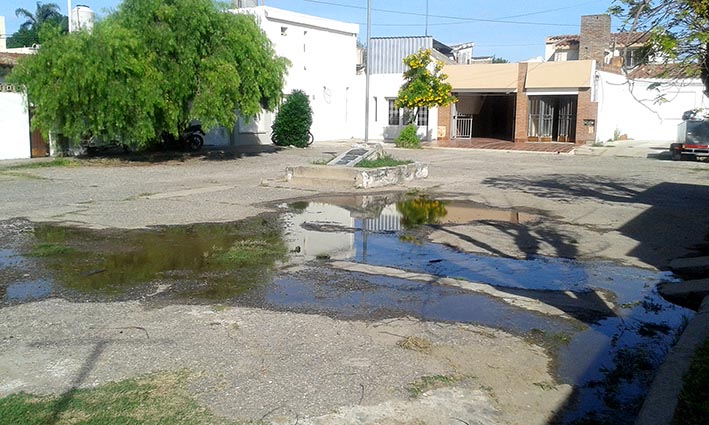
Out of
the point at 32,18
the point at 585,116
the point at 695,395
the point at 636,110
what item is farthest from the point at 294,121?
the point at 32,18

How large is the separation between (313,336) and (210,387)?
4.66 feet

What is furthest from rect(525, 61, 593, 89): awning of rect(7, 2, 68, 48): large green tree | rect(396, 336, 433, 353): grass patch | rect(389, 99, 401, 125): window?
rect(7, 2, 68, 48): large green tree

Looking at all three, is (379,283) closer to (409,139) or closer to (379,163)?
(379,163)

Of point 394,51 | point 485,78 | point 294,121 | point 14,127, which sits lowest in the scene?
point 14,127

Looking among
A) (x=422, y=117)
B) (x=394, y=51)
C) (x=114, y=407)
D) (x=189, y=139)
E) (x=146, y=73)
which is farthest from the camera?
(x=394, y=51)

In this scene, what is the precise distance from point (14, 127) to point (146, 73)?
6570mm

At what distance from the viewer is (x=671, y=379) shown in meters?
5.14

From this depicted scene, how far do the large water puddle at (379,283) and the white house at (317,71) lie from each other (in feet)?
68.5

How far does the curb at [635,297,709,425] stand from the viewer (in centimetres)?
454

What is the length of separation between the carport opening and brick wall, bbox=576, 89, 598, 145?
4.95 meters

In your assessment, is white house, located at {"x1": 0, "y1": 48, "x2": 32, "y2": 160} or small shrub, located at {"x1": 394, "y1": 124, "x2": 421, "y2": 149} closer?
white house, located at {"x1": 0, "y1": 48, "x2": 32, "y2": 160}

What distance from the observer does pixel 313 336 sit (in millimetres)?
6383

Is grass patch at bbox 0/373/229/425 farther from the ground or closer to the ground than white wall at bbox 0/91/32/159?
closer to the ground

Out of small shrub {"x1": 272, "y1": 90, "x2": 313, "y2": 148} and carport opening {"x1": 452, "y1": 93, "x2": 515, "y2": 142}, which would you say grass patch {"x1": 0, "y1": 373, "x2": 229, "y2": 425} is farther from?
carport opening {"x1": 452, "y1": 93, "x2": 515, "y2": 142}
